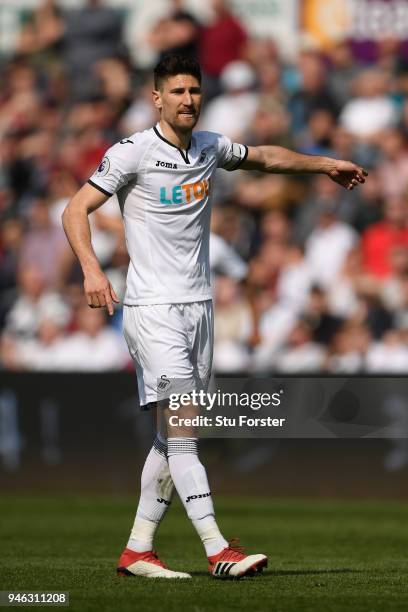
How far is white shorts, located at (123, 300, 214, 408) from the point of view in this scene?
712 cm

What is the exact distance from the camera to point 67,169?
58.3 feet

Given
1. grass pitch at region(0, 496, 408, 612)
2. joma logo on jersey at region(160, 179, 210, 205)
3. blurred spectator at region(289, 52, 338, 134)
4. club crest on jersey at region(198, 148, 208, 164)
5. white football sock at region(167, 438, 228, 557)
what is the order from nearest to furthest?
grass pitch at region(0, 496, 408, 612)
white football sock at region(167, 438, 228, 557)
joma logo on jersey at region(160, 179, 210, 205)
club crest on jersey at region(198, 148, 208, 164)
blurred spectator at region(289, 52, 338, 134)

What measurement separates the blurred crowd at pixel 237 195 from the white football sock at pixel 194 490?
16.8 feet

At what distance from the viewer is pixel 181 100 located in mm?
7164

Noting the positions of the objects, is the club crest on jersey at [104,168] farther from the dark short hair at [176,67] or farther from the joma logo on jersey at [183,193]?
the dark short hair at [176,67]

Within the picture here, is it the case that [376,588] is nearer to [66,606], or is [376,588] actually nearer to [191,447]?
[191,447]

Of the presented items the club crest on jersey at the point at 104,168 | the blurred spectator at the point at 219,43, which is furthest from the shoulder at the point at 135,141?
the blurred spectator at the point at 219,43

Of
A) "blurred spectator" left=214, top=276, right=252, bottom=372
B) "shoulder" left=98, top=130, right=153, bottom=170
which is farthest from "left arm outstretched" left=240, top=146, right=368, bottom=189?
"blurred spectator" left=214, top=276, right=252, bottom=372

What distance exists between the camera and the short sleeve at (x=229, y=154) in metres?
7.57

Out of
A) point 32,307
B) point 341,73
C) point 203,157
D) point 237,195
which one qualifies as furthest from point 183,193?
point 341,73

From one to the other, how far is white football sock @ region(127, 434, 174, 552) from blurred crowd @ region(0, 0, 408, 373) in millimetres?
4892

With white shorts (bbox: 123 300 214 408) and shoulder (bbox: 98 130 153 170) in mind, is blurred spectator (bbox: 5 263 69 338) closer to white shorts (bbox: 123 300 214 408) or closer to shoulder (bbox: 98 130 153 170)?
white shorts (bbox: 123 300 214 408)

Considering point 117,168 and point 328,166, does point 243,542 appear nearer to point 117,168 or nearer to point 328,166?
point 328,166

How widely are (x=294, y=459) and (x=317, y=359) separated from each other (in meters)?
1.05
